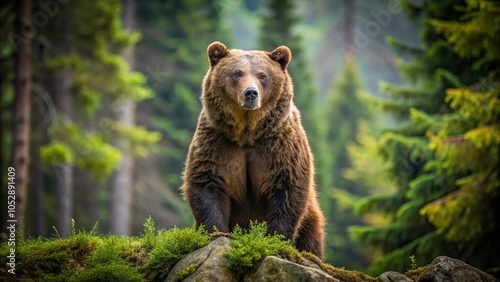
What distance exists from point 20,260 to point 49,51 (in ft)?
38.2

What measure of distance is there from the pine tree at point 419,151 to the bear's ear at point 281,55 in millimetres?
5931

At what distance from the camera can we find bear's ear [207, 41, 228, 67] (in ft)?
21.1

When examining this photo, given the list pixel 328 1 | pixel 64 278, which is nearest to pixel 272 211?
pixel 64 278

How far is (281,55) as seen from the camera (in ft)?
21.3

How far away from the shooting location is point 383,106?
1442cm

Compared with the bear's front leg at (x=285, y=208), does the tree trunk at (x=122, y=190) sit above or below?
below

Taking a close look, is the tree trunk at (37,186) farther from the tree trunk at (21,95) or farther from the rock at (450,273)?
the rock at (450,273)

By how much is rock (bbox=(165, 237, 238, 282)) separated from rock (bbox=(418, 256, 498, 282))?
5.65 ft

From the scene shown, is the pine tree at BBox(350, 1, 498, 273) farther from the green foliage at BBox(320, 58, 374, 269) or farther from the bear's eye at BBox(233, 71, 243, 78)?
the green foliage at BBox(320, 58, 374, 269)

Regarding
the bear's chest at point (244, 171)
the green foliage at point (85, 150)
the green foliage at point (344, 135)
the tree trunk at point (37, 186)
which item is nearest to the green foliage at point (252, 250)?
the bear's chest at point (244, 171)

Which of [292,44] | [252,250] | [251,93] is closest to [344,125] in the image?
[292,44]

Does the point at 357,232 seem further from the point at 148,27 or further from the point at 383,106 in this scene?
the point at 148,27

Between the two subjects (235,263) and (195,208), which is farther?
(195,208)

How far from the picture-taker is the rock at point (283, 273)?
15.6 feet
